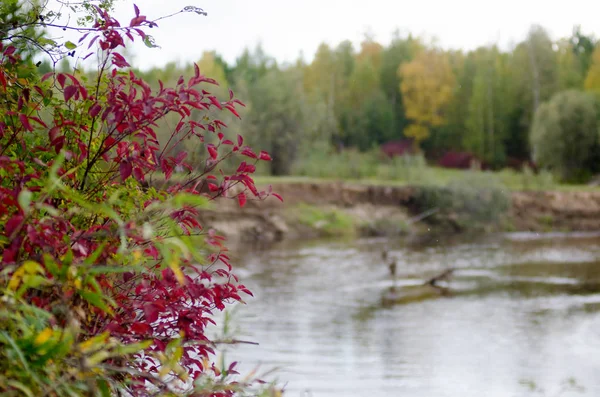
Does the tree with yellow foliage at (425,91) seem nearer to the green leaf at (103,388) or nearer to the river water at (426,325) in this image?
the river water at (426,325)

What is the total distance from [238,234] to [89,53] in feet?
81.5

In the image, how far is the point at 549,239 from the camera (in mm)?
27438

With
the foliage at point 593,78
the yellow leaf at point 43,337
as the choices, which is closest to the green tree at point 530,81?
the foliage at point 593,78

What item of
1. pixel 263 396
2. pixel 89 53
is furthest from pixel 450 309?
pixel 263 396

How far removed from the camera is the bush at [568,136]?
38.7 m

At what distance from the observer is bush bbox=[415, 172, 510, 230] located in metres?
30.2

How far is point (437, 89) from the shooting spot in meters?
54.2

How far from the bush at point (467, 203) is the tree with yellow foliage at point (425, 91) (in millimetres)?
22650

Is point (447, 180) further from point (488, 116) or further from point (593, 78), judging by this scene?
point (593, 78)

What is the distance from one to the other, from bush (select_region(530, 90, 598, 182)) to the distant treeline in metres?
7.23

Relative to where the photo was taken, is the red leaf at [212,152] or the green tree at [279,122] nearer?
the red leaf at [212,152]

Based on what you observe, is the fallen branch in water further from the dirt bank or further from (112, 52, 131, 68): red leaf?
(112, 52, 131, 68): red leaf

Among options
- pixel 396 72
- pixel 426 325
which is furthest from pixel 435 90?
pixel 426 325

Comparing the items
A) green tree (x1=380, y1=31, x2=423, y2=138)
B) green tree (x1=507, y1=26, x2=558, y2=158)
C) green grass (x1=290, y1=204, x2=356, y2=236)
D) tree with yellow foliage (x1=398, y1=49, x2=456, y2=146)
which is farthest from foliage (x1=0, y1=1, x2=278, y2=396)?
green tree (x1=380, y1=31, x2=423, y2=138)
